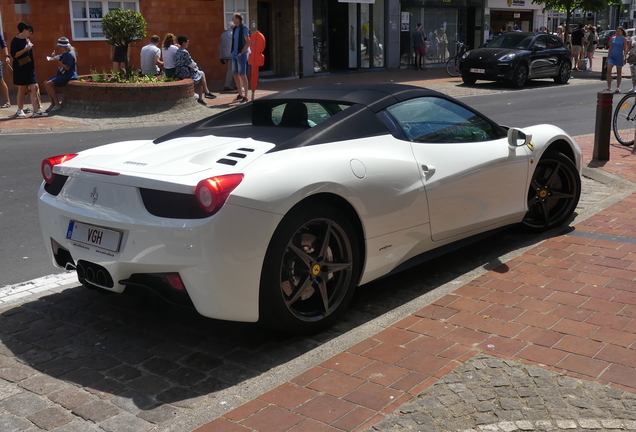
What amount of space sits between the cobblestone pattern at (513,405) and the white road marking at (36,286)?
9.51 feet

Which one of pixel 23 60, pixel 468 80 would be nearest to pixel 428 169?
pixel 23 60

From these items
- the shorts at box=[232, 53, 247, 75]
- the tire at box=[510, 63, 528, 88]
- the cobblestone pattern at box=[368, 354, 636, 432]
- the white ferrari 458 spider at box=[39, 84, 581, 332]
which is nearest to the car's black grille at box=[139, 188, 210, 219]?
the white ferrari 458 spider at box=[39, 84, 581, 332]

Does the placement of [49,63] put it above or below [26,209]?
above

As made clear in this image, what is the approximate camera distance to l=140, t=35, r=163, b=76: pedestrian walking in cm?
1728

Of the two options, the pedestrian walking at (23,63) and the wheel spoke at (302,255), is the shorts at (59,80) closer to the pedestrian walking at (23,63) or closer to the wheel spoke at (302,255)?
the pedestrian walking at (23,63)

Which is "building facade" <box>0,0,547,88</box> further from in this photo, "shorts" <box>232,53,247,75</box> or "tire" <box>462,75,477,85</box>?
"tire" <box>462,75,477,85</box>

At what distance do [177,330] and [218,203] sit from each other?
1.08 m

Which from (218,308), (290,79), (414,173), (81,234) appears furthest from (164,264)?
(290,79)

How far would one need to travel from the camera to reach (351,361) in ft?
12.6

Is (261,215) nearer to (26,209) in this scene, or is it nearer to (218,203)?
(218,203)

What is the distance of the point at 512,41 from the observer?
22.9 meters

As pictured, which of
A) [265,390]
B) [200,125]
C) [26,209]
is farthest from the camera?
[26,209]

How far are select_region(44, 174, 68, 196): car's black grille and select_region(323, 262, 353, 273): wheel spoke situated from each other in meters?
1.65

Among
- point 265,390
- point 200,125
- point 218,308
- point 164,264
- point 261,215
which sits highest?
point 200,125
